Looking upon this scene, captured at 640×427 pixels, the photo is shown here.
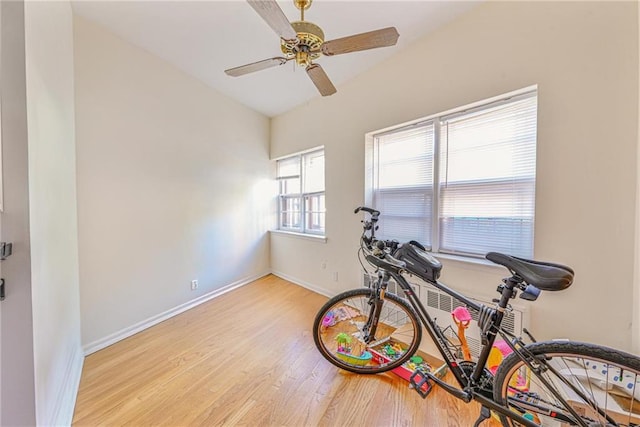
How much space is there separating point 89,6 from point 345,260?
10.6 feet

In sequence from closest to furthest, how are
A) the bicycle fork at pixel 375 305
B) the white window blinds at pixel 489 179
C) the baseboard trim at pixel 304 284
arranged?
the bicycle fork at pixel 375 305, the white window blinds at pixel 489 179, the baseboard trim at pixel 304 284

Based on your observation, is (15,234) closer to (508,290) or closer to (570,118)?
(508,290)

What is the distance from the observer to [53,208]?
1274 millimetres

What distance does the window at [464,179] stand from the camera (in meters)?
1.69

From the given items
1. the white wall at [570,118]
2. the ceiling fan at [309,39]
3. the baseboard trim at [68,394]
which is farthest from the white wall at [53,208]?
the white wall at [570,118]

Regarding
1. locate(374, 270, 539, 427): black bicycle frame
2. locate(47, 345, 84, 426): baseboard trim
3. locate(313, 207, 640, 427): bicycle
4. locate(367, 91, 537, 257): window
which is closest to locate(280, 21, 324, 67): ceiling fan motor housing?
locate(313, 207, 640, 427): bicycle

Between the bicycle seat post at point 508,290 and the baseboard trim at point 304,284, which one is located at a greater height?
the bicycle seat post at point 508,290

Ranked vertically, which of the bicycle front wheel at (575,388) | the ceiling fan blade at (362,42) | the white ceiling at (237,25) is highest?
the white ceiling at (237,25)

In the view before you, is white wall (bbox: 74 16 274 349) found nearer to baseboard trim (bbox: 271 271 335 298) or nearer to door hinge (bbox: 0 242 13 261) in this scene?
baseboard trim (bbox: 271 271 335 298)

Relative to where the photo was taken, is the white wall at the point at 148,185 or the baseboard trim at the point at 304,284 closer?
the white wall at the point at 148,185

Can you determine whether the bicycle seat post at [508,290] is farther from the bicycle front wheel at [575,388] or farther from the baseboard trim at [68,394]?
the baseboard trim at [68,394]

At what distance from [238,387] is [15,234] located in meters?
1.45

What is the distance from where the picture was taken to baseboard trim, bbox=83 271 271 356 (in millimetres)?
1953

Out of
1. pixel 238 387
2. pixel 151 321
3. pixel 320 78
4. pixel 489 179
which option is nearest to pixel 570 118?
pixel 489 179
